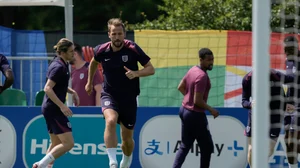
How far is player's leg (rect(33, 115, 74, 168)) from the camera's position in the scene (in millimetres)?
11570

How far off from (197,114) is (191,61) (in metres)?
3.38

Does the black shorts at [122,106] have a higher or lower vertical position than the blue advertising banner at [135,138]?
higher

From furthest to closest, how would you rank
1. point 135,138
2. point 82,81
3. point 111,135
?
point 82,81
point 135,138
point 111,135

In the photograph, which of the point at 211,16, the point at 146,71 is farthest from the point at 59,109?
the point at 211,16

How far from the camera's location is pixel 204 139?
12.4 meters

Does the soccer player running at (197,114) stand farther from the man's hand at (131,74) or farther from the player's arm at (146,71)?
the man's hand at (131,74)

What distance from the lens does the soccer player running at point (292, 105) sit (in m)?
11.6

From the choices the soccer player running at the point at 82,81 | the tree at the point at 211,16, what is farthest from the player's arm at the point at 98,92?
the tree at the point at 211,16

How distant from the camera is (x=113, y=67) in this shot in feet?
37.5

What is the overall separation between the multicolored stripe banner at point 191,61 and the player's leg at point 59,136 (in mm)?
3901

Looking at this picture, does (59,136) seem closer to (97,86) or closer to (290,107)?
(97,86)

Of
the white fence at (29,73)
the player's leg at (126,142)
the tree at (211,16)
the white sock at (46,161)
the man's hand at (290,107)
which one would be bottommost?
the white sock at (46,161)

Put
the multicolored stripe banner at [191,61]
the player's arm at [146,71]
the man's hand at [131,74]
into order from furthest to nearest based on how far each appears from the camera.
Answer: the multicolored stripe banner at [191,61] → the player's arm at [146,71] → the man's hand at [131,74]

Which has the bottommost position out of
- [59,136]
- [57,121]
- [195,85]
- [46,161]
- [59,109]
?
[46,161]
